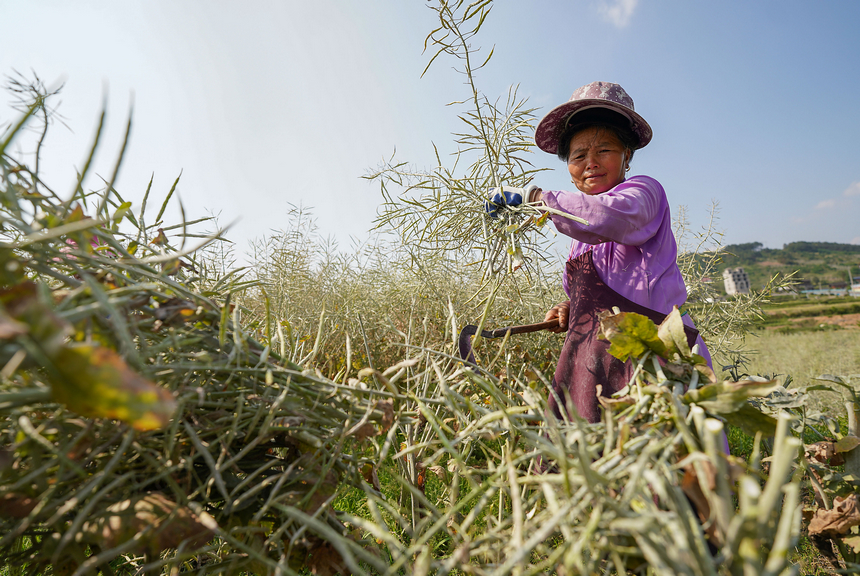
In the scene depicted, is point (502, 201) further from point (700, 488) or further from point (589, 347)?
point (700, 488)

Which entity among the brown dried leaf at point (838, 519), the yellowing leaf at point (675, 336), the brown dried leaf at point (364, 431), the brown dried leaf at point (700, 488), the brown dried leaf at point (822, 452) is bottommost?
the brown dried leaf at point (838, 519)

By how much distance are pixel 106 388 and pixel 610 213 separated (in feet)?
3.99

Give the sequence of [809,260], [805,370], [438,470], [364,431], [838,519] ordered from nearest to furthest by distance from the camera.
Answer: [364,431]
[838,519]
[438,470]
[805,370]
[809,260]

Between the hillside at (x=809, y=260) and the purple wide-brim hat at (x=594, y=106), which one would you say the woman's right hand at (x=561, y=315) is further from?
the hillside at (x=809, y=260)

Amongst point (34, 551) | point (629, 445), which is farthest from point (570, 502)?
point (34, 551)

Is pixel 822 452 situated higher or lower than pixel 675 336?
lower

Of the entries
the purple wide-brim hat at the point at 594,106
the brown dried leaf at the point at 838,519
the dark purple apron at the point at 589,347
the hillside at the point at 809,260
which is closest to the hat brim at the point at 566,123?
the purple wide-brim hat at the point at 594,106

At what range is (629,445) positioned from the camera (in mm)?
406

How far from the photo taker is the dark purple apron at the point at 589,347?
1.26 metres

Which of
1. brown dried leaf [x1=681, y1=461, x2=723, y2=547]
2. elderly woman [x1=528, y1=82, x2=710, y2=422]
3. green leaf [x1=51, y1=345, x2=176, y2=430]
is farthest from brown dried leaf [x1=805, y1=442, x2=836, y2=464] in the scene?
green leaf [x1=51, y1=345, x2=176, y2=430]

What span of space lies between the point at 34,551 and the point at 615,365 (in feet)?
4.23

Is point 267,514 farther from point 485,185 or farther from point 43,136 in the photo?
point 485,185

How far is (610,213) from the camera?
1.20 metres

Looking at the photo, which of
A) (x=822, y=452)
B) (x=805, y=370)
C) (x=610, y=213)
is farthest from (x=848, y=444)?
(x=805, y=370)
